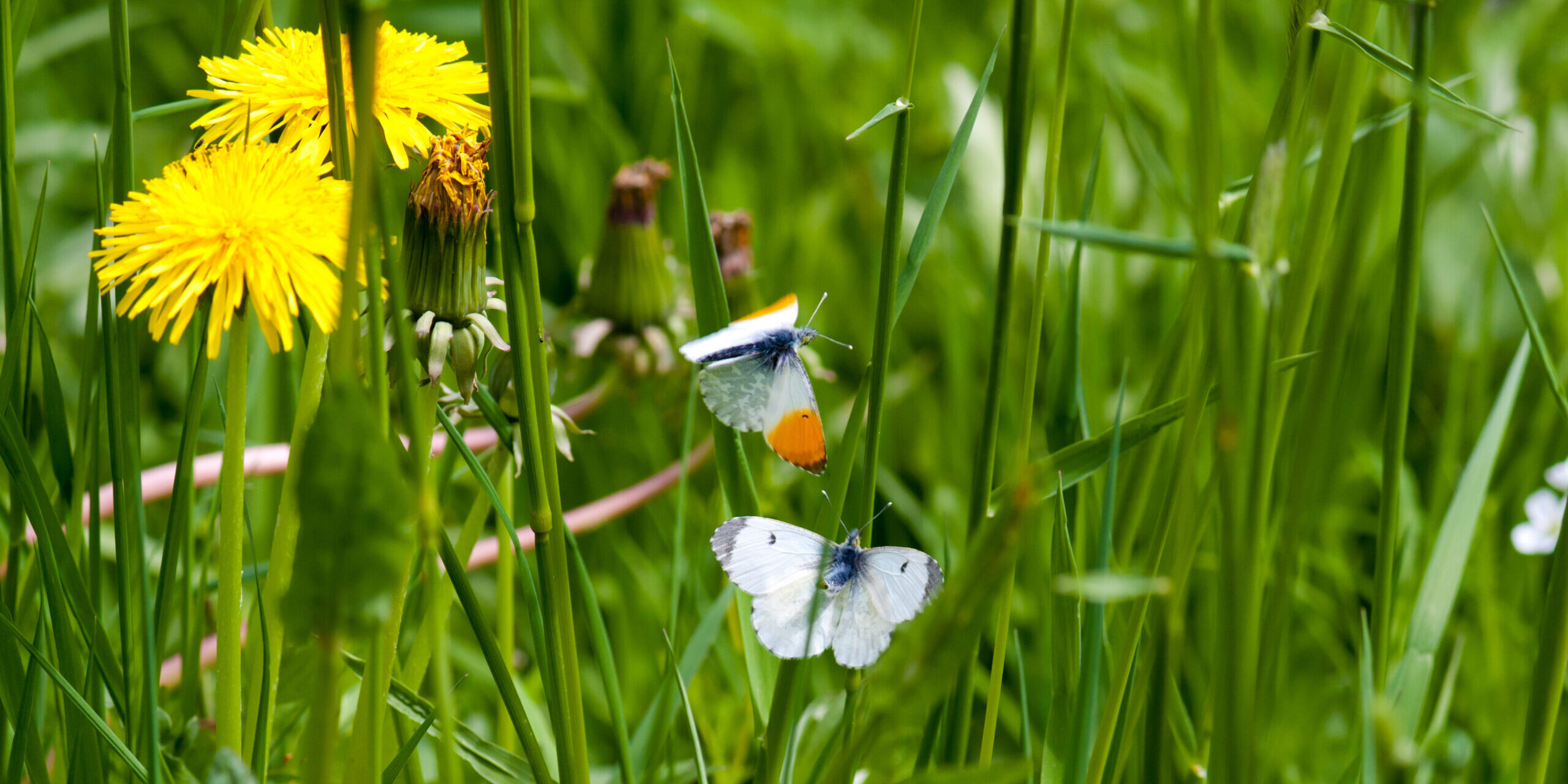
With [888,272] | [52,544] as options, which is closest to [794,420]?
[888,272]

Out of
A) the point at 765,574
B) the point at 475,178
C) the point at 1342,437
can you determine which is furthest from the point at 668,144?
the point at 765,574

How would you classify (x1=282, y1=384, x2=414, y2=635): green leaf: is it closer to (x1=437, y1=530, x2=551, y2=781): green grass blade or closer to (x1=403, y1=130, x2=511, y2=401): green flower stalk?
(x1=437, y1=530, x2=551, y2=781): green grass blade

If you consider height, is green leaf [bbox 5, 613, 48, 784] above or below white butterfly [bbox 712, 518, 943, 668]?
below

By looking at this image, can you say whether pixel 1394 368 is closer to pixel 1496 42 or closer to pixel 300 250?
pixel 300 250

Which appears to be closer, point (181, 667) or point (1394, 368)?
point (1394, 368)

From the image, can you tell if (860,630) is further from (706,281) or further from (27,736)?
(27,736)

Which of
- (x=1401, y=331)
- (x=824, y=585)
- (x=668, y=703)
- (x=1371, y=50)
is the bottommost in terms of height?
(x=668, y=703)

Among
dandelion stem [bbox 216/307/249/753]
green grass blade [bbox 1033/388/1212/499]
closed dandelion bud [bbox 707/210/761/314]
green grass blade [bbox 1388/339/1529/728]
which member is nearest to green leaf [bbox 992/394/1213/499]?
green grass blade [bbox 1033/388/1212/499]
